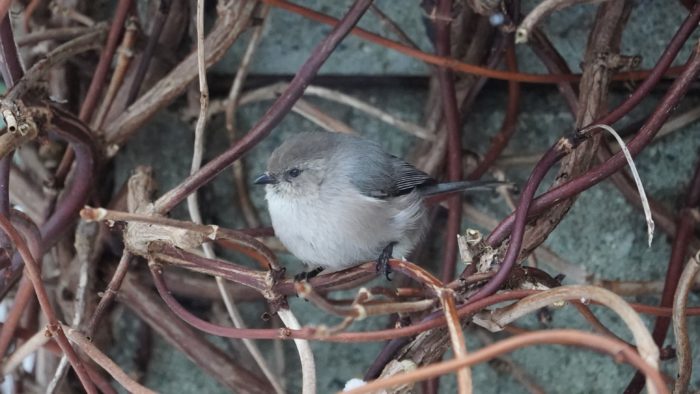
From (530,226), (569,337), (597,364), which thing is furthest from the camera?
(597,364)

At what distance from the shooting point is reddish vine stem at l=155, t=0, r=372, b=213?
5.11ft

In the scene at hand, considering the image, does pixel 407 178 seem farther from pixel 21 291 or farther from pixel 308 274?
pixel 21 291

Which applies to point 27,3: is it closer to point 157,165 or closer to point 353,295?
point 157,165

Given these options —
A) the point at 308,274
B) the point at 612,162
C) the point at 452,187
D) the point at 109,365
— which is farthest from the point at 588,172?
the point at 109,365

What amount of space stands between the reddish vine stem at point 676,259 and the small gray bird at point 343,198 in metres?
0.44

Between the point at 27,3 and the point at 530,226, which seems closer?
the point at 530,226

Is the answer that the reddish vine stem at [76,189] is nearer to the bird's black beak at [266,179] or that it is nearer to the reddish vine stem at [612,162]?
the bird's black beak at [266,179]

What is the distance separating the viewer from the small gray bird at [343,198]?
1790 mm

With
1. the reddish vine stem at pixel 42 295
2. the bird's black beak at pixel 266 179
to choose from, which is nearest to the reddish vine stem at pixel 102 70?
the bird's black beak at pixel 266 179

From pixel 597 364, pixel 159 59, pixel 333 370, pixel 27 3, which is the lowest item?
pixel 597 364

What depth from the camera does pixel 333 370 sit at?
2.15 metres

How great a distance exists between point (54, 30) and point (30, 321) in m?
0.71

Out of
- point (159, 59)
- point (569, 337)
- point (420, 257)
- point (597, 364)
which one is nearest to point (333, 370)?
point (420, 257)

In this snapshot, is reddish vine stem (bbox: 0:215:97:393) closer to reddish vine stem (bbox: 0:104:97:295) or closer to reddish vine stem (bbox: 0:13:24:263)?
reddish vine stem (bbox: 0:13:24:263)
